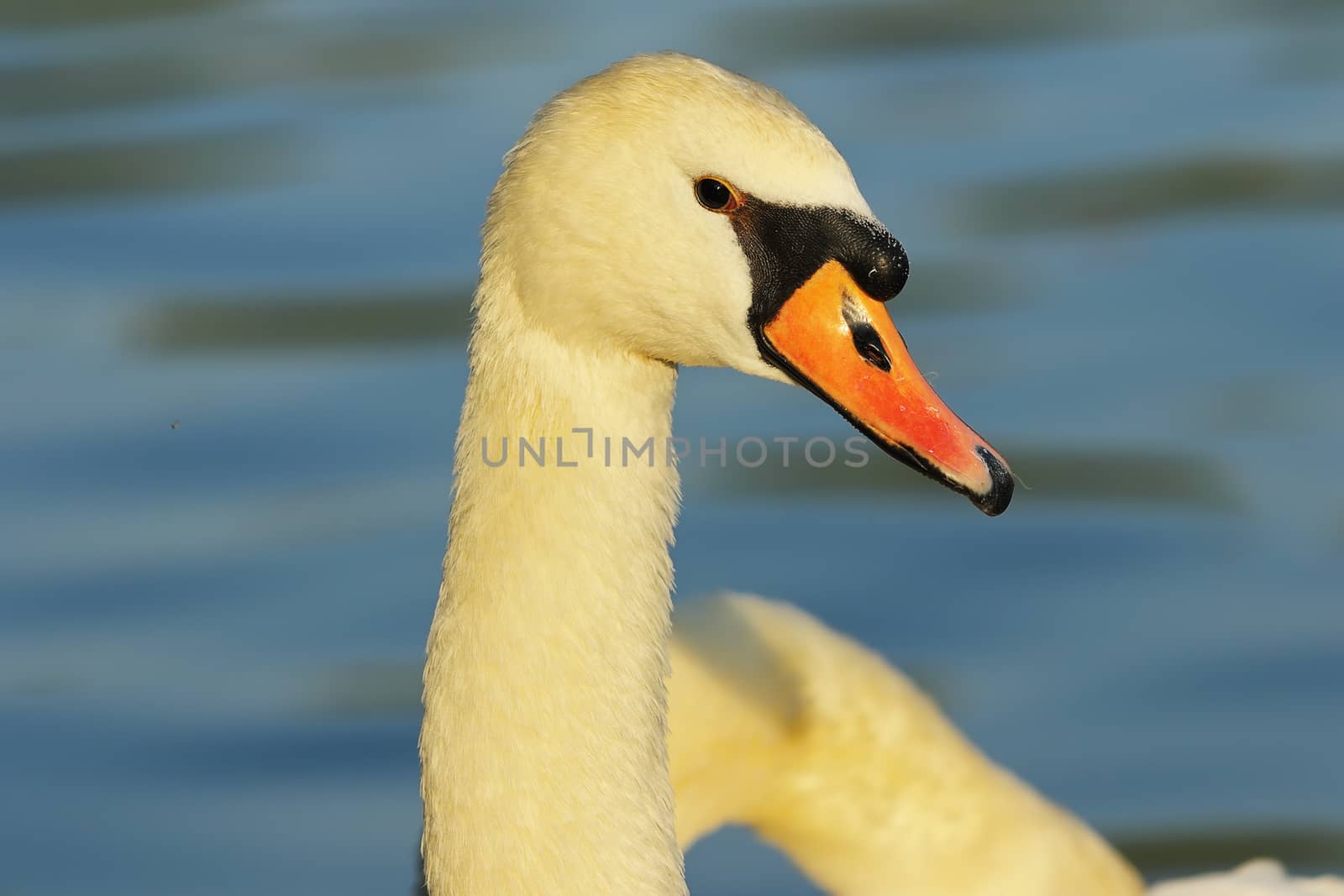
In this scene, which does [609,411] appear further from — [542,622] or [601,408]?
[542,622]

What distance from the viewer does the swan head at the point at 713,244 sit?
304 centimetres

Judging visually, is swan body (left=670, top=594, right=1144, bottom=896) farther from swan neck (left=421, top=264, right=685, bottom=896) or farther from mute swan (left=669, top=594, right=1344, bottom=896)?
swan neck (left=421, top=264, right=685, bottom=896)

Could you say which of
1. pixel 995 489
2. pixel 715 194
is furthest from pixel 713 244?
pixel 995 489

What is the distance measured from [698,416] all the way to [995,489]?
4.02 metres

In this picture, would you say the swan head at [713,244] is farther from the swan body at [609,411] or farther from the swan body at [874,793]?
the swan body at [874,793]

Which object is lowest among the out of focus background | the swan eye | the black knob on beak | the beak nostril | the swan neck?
the swan neck

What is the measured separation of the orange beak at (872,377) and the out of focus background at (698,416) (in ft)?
8.07

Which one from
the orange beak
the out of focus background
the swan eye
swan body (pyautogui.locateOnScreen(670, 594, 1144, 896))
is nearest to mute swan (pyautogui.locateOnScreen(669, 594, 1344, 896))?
swan body (pyautogui.locateOnScreen(670, 594, 1144, 896))

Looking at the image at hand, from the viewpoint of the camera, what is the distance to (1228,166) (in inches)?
340

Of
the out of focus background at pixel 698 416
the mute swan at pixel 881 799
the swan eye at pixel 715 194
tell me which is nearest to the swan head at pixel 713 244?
the swan eye at pixel 715 194

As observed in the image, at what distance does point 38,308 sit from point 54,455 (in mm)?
986

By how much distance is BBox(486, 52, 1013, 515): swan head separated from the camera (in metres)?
3.04

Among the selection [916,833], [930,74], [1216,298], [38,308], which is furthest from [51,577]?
[930,74]

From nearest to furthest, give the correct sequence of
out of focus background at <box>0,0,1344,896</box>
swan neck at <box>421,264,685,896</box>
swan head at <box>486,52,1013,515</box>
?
swan head at <box>486,52,1013,515</box> < swan neck at <box>421,264,685,896</box> < out of focus background at <box>0,0,1344,896</box>
